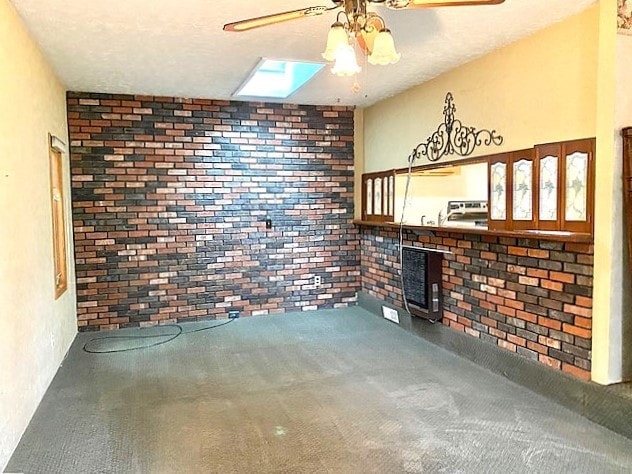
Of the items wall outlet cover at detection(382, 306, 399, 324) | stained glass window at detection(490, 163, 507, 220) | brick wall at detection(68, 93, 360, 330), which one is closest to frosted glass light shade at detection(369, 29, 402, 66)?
stained glass window at detection(490, 163, 507, 220)

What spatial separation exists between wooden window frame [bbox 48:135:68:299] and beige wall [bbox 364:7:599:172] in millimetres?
3202

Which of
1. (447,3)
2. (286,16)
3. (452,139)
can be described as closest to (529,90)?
(452,139)

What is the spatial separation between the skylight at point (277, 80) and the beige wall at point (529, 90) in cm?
109

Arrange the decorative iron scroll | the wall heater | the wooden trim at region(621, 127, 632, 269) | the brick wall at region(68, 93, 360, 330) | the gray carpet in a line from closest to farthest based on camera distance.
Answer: the gray carpet
the wooden trim at region(621, 127, 632, 269)
the decorative iron scroll
the wall heater
the brick wall at region(68, 93, 360, 330)

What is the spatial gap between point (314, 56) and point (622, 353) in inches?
109

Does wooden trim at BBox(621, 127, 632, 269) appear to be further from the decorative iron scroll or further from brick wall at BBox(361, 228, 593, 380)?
the decorative iron scroll

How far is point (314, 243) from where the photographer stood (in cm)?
576

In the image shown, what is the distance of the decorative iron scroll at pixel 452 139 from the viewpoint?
3.84 metres

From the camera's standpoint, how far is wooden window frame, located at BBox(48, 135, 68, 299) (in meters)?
4.20

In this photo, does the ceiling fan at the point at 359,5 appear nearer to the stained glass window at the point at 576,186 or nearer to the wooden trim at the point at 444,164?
the stained glass window at the point at 576,186

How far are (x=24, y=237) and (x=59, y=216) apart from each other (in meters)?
1.55

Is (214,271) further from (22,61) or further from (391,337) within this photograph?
(22,61)

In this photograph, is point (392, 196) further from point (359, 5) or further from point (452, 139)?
point (359, 5)

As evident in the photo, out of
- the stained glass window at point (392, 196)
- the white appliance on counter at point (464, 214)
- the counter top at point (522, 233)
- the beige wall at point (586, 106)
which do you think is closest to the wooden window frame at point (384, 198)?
the stained glass window at point (392, 196)
